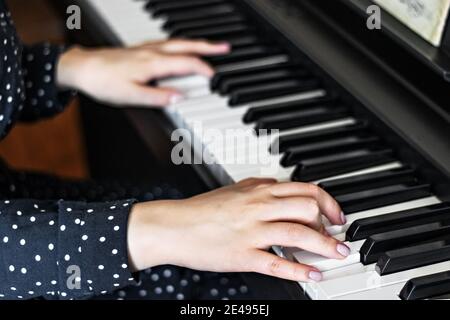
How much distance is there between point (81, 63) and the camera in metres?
1.32

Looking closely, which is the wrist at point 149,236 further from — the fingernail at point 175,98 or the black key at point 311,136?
the fingernail at point 175,98

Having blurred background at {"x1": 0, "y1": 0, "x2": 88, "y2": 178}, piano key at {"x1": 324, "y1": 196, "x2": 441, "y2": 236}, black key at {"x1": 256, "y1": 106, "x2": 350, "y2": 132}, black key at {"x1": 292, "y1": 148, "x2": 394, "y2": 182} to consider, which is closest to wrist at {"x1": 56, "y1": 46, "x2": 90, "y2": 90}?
black key at {"x1": 256, "y1": 106, "x2": 350, "y2": 132}

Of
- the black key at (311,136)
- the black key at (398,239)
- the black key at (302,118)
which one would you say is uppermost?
the black key at (302,118)

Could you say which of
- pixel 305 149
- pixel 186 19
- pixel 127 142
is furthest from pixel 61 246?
pixel 127 142

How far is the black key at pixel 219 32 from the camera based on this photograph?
139cm

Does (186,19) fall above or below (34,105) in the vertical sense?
above

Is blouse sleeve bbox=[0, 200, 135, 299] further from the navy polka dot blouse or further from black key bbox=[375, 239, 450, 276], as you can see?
black key bbox=[375, 239, 450, 276]

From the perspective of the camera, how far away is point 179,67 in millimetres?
1307

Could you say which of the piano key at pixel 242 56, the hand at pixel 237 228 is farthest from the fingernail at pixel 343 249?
the piano key at pixel 242 56

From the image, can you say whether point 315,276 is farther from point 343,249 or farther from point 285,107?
point 285,107

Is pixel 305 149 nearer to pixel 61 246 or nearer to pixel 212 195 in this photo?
pixel 212 195

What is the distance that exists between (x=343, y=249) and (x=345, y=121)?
11.8 inches
